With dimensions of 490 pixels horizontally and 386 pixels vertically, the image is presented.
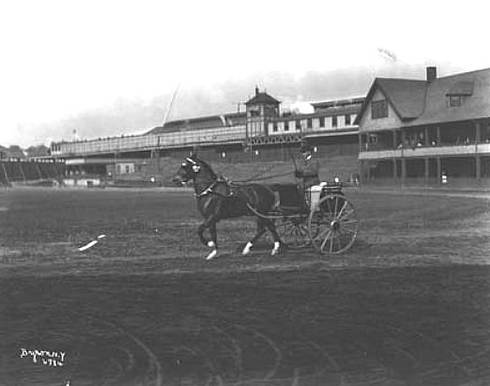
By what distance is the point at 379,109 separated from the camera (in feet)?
201

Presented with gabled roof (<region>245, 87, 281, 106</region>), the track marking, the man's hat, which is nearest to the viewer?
the track marking

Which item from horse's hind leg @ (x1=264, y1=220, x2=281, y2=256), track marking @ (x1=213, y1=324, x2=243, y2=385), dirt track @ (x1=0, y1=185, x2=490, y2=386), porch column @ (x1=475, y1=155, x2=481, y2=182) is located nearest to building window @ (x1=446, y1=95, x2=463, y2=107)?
porch column @ (x1=475, y1=155, x2=481, y2=182)

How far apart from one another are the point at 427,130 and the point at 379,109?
278 inches

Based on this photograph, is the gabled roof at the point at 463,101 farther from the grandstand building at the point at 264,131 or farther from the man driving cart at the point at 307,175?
the man driving cart at the point at 307,175

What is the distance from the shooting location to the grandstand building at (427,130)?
4938 cm

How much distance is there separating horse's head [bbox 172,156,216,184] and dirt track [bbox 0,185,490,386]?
1.50 metres

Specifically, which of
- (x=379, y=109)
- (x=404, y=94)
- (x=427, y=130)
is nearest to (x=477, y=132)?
(x=427, y=130)

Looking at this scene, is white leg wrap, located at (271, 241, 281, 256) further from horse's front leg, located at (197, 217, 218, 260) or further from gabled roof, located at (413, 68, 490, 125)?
gabled roof, located at (413, 68, 490, 125)

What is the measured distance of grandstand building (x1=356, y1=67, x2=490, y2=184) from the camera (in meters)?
49.4

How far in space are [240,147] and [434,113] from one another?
617 inches

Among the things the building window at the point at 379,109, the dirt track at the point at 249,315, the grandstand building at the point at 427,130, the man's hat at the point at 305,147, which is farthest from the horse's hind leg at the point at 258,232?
the building window at the point at 379,109

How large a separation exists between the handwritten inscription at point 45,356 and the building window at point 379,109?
56.6 metres

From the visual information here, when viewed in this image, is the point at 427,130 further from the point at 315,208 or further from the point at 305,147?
the point at 315,208

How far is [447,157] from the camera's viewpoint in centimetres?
5256
